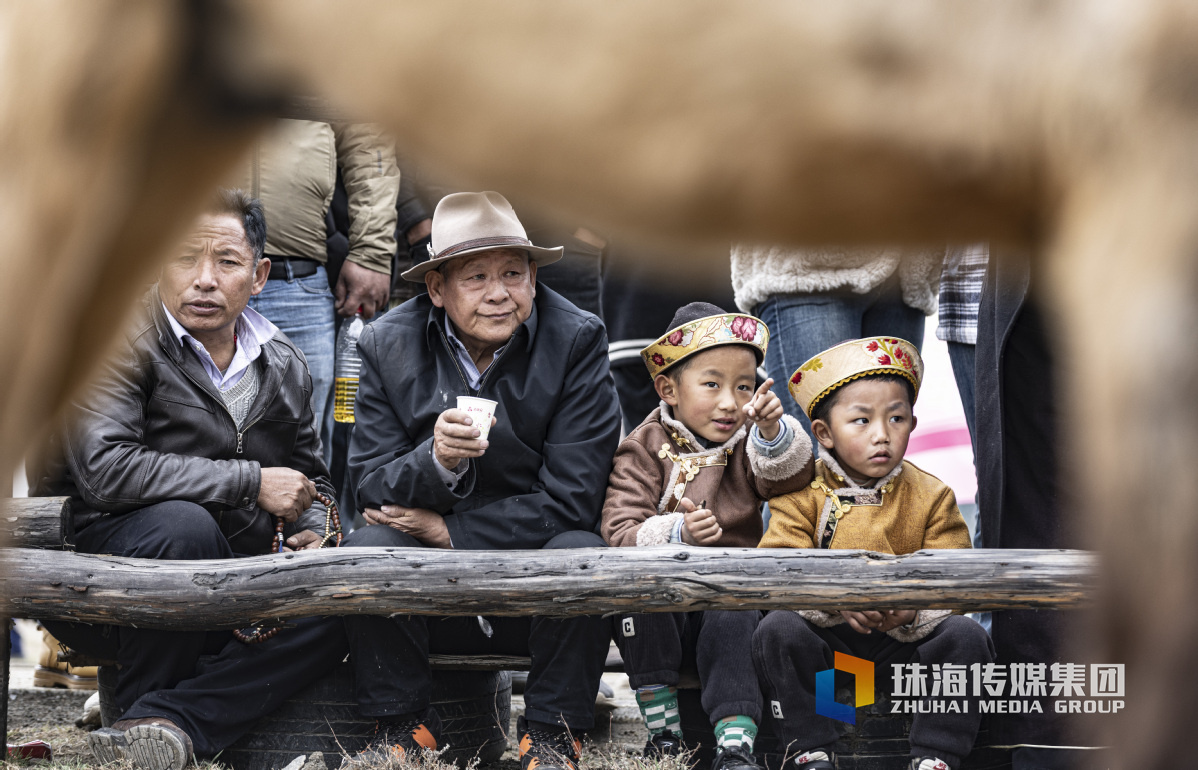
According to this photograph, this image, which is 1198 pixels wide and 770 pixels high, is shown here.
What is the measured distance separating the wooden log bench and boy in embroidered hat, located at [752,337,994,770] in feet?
0.36

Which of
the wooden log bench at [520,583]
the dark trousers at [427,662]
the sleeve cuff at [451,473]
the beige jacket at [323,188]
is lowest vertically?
the dark trousers at [427,662]

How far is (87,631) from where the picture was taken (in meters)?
2.87

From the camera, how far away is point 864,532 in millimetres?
2900

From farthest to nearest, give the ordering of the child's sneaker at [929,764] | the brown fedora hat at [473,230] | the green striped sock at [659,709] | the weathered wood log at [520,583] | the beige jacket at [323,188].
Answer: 1. the beige jacket at [323,188]
2. the brown fedora hat at [473,230]
3. the green striped sock at [659,709]
4. the child's sneaker at [929,764]
5. the weathered wood log at [520,583]

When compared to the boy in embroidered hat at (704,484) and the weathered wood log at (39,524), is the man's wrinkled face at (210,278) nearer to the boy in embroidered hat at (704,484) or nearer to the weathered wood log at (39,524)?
the weathered wood log at (39,524)

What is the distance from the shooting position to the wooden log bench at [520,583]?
242cm

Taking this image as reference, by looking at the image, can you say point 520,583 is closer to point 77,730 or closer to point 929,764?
point 929,764

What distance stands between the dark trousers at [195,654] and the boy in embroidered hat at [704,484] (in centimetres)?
88

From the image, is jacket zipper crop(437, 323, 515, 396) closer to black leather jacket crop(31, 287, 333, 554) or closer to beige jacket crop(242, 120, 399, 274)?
black leather jacket crop(31, 287, 333, 554)

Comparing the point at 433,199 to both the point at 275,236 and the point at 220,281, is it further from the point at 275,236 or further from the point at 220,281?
the point at 220,281

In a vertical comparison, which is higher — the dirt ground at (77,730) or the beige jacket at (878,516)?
the beige jacket at (878,516)

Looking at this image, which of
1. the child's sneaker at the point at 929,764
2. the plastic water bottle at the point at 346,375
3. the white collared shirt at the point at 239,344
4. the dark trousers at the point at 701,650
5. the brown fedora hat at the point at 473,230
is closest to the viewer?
the child's sneaker at the point at 929,764

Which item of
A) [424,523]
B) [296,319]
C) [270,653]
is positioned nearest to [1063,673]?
[424,523]

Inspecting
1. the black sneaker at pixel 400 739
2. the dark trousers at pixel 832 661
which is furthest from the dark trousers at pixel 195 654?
the dark trousers at pixel 832 661
